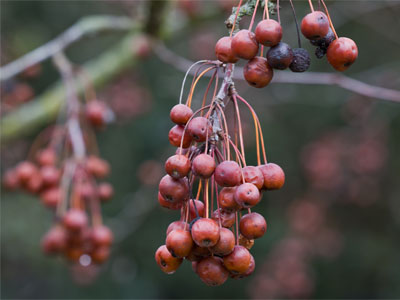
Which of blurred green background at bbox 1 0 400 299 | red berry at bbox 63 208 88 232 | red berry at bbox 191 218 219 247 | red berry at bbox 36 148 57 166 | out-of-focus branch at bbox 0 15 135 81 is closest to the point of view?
red berry at bbox 191 218 219 247

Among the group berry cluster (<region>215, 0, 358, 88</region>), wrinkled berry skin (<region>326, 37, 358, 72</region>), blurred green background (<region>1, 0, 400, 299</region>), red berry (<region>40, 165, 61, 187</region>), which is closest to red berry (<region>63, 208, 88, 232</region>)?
red berry (<region>40, 165, 61, 187</region>)

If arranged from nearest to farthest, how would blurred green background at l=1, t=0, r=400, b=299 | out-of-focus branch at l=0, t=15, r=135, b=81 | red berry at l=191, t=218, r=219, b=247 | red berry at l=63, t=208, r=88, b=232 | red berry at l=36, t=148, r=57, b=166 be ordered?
1. red berry at l=191, t=218, r=219, b=247
2. red berry at l=63, t=208, r=88, b=232
3. out-of-focus branch at l=0, t=15, r=135, b=81
4. red berry at l=36, t=148, r=57, b=166
5. blurred green background at l=1, t=0, r=400, b=299

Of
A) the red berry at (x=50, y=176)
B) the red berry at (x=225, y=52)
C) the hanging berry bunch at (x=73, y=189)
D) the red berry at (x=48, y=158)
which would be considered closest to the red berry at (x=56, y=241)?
the hanging berry bunch at (x=73, y=189)

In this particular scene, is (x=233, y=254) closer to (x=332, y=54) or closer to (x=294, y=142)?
(x=332, y=54)

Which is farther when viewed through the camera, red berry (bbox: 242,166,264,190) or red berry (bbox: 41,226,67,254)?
red berry (bbox: 41,226,67,254)

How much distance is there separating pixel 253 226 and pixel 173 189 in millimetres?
204

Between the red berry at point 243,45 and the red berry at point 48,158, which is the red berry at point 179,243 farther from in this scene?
the red berry at point 48,158

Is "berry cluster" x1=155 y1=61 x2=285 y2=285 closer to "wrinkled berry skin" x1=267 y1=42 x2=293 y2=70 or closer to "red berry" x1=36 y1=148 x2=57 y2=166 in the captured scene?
"wrinkled berry skin" x1=267 y1=42 x2=293 y2=70

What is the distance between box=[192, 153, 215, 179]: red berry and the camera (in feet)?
3.14

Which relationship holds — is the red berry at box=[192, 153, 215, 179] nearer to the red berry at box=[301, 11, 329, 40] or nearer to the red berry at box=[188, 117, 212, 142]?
the red berry at box=[188, 117, 212, 142]

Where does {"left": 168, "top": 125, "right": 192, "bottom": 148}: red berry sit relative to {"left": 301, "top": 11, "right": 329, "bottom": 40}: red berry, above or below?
below

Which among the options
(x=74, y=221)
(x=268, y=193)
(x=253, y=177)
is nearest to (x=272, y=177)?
(x=253, y=177)

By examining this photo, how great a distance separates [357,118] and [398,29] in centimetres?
136

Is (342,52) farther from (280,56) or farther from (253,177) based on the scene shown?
(253,177)
